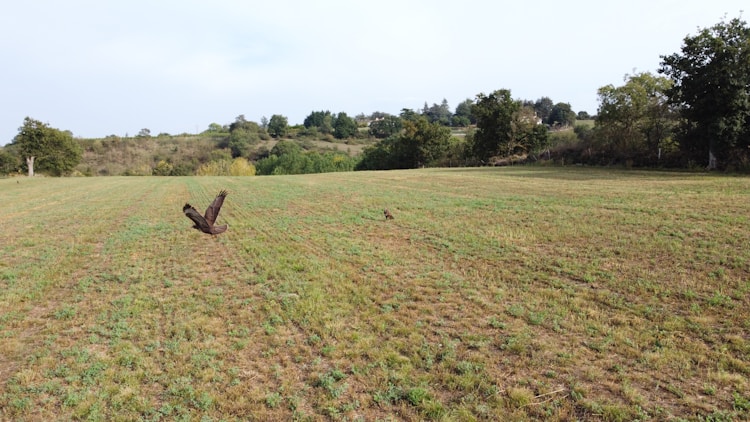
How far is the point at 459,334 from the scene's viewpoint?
4.63 m

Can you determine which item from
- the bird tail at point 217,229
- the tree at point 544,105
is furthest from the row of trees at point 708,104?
the tree at point 544,105

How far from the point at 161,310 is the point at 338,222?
6763mm

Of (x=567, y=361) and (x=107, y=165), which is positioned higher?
(x=107, y=165)

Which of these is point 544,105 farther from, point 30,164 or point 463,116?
point 30,164

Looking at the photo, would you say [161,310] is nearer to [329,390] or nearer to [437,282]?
[329,390]

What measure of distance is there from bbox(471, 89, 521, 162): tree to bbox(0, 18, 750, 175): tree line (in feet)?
0.38

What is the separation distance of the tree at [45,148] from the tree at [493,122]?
2160 inches

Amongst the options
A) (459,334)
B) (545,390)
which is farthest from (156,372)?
(545,390)

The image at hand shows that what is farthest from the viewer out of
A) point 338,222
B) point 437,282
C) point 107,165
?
point 107,165

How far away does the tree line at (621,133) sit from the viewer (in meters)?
19.9

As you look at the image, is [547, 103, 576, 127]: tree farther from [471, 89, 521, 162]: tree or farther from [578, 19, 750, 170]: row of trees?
[578, 19, 750, 170]: row of trees

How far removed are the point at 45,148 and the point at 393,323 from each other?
6392cm

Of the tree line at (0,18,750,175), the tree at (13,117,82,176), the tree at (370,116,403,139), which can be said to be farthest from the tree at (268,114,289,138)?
the tree at (13,117,82,176)

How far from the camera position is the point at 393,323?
16.4ft
